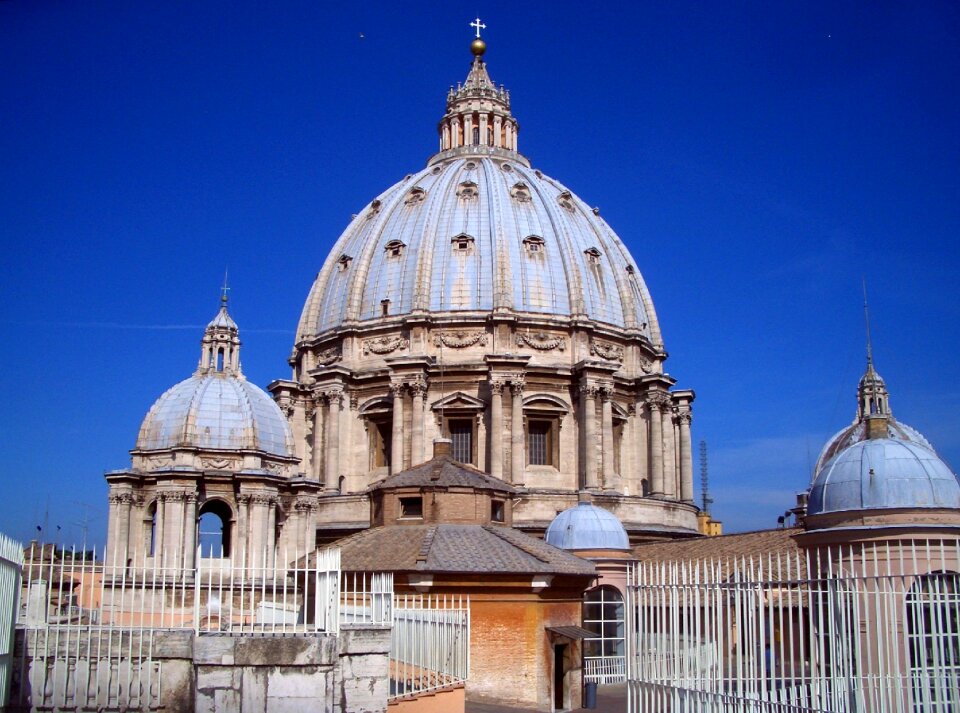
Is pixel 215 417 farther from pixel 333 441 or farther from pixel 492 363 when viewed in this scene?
pixel 492 363

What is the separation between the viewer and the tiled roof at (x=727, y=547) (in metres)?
40.3

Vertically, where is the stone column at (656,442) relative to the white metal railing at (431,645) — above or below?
above

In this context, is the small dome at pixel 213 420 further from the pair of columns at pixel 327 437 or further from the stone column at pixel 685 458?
the stone column at pixel 685 458

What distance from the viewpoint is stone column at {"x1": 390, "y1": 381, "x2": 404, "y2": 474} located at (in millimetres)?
49938

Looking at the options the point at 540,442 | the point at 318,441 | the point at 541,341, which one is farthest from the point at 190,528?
the point at 541,341

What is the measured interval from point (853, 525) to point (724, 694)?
634 cm

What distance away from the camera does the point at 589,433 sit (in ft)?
167

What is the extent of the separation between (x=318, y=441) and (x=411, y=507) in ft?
64.7

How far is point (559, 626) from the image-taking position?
27781 millimetres

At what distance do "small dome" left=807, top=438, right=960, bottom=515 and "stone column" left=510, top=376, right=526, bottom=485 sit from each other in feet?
93.8

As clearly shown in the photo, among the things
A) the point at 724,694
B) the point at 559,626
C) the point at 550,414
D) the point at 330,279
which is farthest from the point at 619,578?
the point at 330,279

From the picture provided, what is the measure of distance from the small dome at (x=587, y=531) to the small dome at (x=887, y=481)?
1841 cm

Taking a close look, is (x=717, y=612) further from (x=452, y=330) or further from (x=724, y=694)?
(x=452, y=330)

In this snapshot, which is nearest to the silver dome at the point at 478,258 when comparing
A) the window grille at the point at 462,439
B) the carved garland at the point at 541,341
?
the carved garland at the point at 541,341
